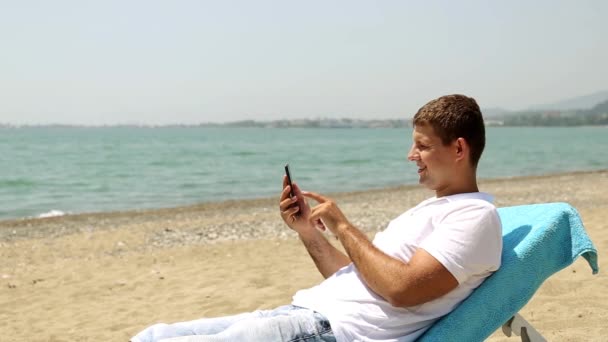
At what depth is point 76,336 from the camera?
536cm

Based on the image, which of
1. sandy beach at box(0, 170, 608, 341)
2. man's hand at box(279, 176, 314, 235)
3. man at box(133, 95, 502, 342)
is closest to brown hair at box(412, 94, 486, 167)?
man at box(133, 95, 502, 342)

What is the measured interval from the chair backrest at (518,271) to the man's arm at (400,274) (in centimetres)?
21

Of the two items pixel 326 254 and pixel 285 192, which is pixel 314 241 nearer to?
pixel 326 254

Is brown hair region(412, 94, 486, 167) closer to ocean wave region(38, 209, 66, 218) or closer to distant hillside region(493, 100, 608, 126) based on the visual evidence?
ocean wave region(38, 209, 66, 218)

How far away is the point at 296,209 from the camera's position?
9.45ft

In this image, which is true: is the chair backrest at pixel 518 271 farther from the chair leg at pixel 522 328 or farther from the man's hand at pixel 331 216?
the man's hand at pixel 331 216

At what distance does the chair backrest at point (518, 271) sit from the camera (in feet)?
8.18

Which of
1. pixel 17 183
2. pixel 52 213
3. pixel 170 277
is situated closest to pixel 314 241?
pixel 170 277

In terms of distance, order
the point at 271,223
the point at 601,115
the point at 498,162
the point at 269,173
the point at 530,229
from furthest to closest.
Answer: the point at 601,115 < the point at 498,162 < the point at 269,173 < the point at 271,223 < the point at 530,229

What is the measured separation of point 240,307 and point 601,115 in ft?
553

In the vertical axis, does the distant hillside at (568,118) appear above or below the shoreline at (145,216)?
below

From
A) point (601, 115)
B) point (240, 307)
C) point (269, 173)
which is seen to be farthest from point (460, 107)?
point (601, 115)

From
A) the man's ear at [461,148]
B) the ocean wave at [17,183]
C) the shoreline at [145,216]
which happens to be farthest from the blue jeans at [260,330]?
the ocean wave at [17,183]

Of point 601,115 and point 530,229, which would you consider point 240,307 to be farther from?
point 601,115
